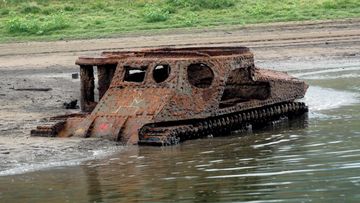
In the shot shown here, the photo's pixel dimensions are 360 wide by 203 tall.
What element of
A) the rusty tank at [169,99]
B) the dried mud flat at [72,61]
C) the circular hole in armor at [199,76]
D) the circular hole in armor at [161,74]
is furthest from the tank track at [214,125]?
the circular hole in armor at [161,74]

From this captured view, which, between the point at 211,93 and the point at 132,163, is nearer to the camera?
the point at 132,163

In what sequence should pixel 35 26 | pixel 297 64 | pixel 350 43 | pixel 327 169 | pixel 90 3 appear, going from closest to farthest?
pixel 327 169, pixel 297 64, pixel 350 43, pixel 35 26, pixel 90 3

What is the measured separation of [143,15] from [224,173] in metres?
27.2

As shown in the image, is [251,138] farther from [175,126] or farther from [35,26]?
[35,26]

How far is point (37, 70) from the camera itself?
2733cm

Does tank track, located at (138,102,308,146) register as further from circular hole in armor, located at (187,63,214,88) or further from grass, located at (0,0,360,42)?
grass, located at (0,0,360,42)

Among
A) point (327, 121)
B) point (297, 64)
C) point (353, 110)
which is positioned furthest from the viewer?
point (297, 64)

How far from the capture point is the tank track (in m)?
14.2

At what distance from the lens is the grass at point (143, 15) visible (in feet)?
120

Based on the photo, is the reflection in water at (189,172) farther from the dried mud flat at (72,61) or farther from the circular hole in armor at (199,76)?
the circular hole in armor at (199,76)

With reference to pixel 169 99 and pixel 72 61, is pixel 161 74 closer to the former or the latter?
pixel 169 99

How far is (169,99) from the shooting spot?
47.8ft

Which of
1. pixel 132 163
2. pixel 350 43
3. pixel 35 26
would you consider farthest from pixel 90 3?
pixel 132 163

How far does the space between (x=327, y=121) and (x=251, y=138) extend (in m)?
1.86
